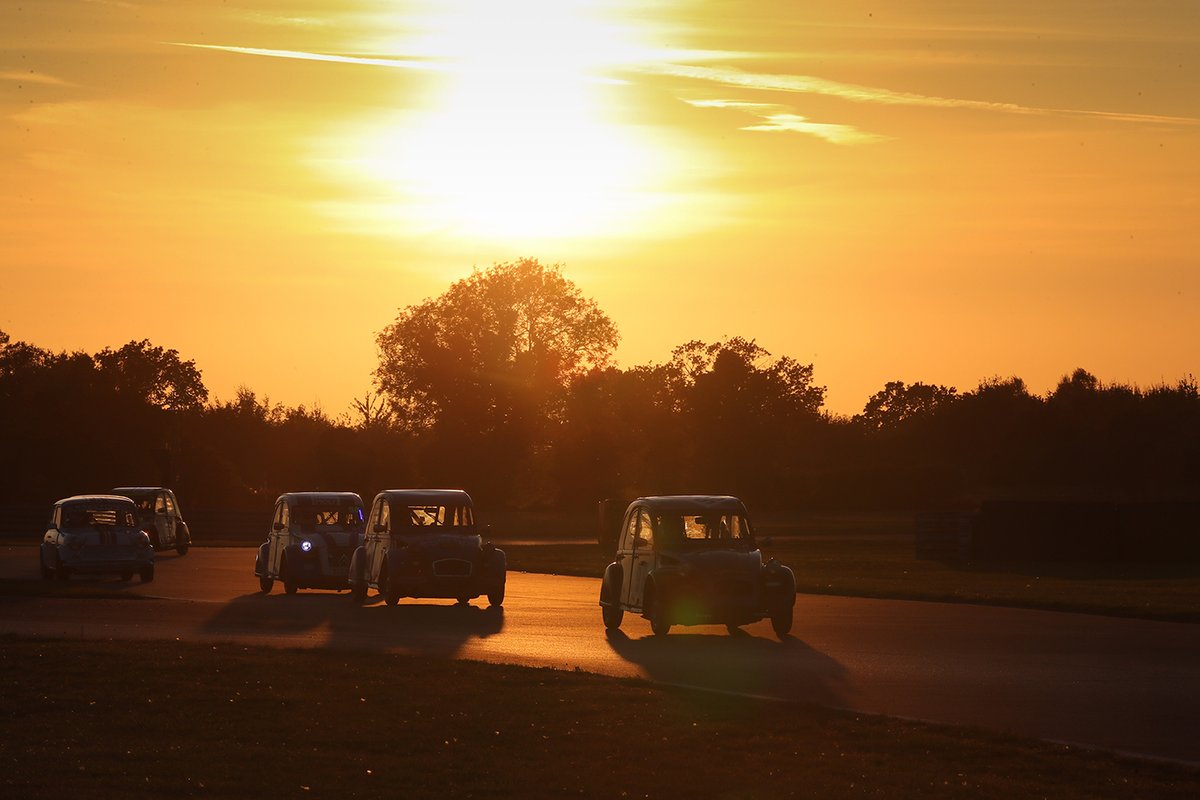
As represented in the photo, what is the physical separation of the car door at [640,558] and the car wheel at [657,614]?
0.36 metres

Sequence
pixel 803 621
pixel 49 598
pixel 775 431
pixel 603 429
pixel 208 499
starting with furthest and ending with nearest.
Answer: pixel 775 431 → pixel 603 429 → pixel 208 499 → pixel 49 598 → pixel 803 621

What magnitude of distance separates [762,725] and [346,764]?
3.39m

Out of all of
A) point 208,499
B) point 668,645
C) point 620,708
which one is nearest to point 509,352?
point 208,499

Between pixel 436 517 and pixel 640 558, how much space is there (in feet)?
22.4

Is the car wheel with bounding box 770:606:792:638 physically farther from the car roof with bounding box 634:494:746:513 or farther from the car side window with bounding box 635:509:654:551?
the car side window with bounding box 635:509:654:551

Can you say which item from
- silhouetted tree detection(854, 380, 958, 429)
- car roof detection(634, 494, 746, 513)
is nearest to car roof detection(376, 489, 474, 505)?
car roof detection(634, 494, 746, 513)

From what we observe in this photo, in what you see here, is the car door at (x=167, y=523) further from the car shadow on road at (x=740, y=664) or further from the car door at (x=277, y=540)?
the car shadow on road at (x=740, y=664)

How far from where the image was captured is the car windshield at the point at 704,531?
22.9 metres

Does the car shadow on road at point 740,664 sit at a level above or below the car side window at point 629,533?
below

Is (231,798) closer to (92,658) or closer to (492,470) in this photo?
(92,658)

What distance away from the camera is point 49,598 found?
29.7 m

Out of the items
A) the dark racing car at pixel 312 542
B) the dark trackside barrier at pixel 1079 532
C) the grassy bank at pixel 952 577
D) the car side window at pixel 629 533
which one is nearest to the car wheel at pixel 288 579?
the dark racing car at pixel 312 542

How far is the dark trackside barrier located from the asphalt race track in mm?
15928

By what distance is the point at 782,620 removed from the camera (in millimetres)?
22438
